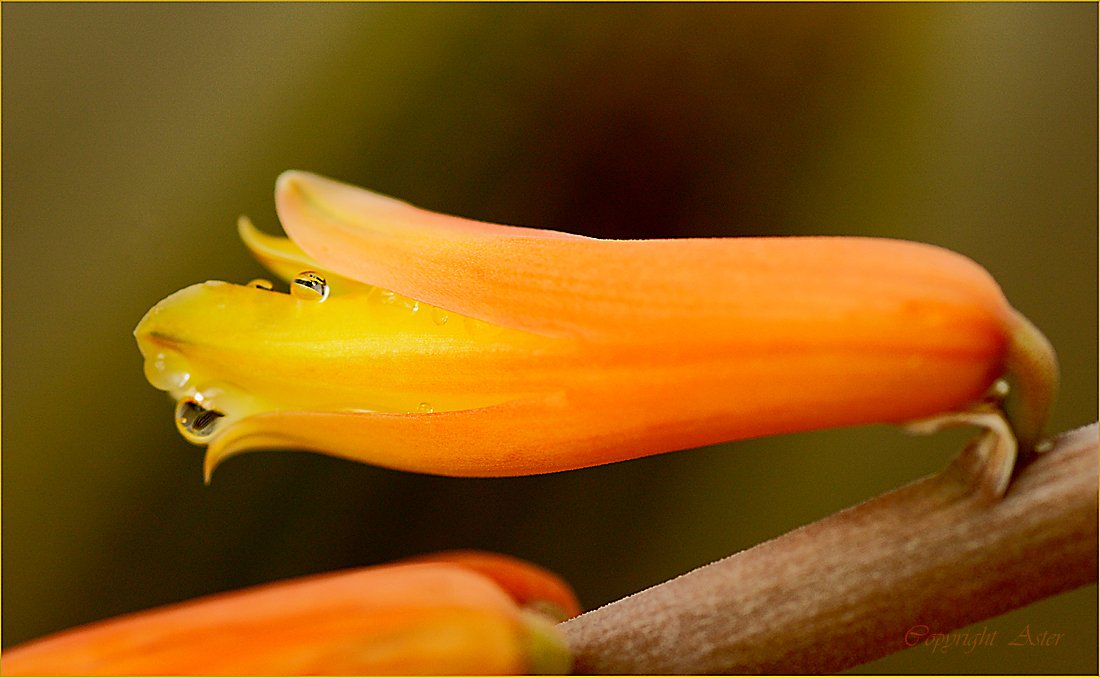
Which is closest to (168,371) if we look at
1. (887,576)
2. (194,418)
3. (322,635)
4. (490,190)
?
(194,418)

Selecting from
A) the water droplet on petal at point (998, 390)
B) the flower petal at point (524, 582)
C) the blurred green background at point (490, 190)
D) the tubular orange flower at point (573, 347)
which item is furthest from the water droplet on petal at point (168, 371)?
the blurred green background at point (490, 190)

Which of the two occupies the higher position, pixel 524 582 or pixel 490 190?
pixel 490 190

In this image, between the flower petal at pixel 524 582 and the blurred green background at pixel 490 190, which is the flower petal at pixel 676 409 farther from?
the blurred green background at pixel 490 190

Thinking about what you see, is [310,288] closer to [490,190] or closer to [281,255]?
[281,255]

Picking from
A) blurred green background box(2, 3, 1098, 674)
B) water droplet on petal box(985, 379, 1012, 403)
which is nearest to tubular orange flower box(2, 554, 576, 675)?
water droplet on petal box(985, 379, 1012, 403)

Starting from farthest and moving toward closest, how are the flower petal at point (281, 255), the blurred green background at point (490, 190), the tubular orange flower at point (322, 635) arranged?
1. the blurred green background at point (490, 190)
2. the flower petal at point (281, 255)
3. the tubular orange flower at point (322, 635)

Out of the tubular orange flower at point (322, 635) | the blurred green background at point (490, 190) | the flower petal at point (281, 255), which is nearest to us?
the tubular orange flower at point (322, 635)

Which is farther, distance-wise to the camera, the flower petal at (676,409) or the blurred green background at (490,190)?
the blurred green background at (490,190)

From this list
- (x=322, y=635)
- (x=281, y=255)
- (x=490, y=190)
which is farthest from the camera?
(x=490, y=190)
